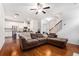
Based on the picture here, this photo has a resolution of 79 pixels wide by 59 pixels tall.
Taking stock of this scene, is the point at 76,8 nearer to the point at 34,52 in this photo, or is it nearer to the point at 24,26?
the point at 24,26

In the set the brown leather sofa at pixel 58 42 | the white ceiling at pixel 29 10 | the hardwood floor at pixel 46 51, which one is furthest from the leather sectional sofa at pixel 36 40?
the white ceiling at pixel 29 10

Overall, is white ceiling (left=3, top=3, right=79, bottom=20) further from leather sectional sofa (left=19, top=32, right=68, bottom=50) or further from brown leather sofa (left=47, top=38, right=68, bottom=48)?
brown leather sofa (left=47, top=38, right=68, bottom=48)

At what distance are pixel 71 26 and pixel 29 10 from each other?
1.29 m

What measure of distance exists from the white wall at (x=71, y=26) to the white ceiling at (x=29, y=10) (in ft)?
0.45

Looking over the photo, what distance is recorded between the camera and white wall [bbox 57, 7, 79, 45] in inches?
69.0

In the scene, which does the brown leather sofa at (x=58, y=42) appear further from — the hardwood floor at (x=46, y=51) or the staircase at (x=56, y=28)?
the staircase at (x=56, y=28)

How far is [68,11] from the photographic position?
1.76m

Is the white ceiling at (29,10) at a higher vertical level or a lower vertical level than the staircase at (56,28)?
higher

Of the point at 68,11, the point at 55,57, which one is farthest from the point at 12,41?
the point at 68,11

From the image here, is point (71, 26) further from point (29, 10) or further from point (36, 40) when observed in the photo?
point (29, 10)

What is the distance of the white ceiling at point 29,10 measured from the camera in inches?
70.1

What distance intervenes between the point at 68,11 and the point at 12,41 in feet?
6.48

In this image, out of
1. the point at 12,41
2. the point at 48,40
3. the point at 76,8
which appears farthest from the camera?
the point at 12,41

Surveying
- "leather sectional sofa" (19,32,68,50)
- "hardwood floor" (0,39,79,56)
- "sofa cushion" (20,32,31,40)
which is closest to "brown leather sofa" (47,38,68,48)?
"leather sectional sofa" (19,32,68,50)
